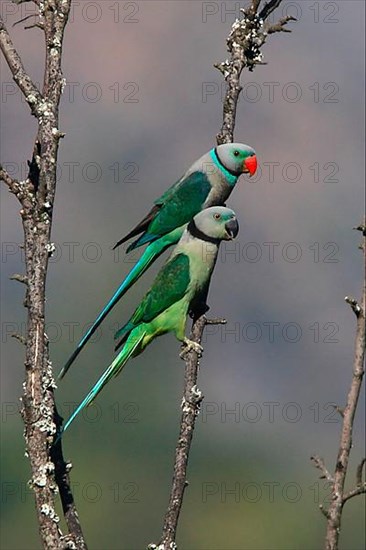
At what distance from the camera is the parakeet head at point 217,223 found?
597 cm

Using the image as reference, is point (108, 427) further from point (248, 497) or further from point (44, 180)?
point (44, 180)

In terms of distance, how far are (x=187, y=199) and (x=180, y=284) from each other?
2.46ft

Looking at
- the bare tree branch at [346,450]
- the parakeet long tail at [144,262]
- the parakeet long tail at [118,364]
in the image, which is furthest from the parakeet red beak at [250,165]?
the bare tree branch at [346,450]

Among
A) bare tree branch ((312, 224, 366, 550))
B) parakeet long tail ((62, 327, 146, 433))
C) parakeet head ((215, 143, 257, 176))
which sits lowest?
bare tree branch ((312, 224, 366, 550))

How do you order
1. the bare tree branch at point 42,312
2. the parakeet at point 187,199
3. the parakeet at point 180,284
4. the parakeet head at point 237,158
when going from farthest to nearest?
the parakeet at point 187,199, the parakeet head at point 237,158, the parakeet at point 180,284, the bare tree branch at point 42,312

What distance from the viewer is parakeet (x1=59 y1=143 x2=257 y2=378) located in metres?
6.62

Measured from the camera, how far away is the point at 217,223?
19.8 ft

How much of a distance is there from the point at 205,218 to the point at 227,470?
33460 millimetres

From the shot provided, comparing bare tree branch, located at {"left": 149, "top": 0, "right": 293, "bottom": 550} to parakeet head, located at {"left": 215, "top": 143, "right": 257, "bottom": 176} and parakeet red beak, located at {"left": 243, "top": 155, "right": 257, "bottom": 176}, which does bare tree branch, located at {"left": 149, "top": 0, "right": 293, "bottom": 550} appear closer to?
parakeet head, located at {"left": 215, "top": 143, "right": 257, "bottom": 176}

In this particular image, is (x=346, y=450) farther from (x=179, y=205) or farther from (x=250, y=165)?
(x=250, y=165)

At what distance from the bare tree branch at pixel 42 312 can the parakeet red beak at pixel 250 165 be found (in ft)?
6.61

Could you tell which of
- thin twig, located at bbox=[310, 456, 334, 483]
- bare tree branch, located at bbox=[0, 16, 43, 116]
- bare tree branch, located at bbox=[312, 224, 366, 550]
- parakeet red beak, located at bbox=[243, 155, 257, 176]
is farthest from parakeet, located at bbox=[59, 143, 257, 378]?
bare tree branch, located at bbox=[312, 224, 366, 550]

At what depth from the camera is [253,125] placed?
2763 inches

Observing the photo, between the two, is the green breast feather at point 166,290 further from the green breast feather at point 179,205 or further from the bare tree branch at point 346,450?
the bare tree branch at point 346,450
